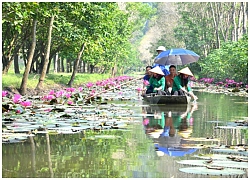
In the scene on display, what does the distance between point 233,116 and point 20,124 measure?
17.7ft

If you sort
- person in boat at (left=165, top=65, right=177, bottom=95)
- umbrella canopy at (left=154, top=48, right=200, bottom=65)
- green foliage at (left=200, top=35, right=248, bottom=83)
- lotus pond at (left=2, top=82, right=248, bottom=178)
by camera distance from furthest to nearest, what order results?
green foliage at (left=200, top=35, right=248, bottom=83) < umbrella canopy at (left=154, top=48, right=200, bottom=65) < person in boat at (left=165, top=65, right=177, bottom=95) < lotus pond at (left=2, top=82, right=248, bottom=178)

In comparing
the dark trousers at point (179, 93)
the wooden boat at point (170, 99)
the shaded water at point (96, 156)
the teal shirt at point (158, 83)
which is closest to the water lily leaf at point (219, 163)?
the shaded water at point (96, 156)

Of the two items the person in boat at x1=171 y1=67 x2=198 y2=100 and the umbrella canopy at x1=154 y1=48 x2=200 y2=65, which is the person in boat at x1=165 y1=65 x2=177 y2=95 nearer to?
the person in boat at x1=171 y1=67 x2=198 y2=100

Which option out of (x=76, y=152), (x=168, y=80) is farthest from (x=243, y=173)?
(x=168, y=80)

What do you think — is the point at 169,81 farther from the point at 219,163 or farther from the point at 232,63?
the point at 232,63

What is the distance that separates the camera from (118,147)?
7.36 meters

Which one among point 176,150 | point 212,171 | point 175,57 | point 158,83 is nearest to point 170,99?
point 158,83

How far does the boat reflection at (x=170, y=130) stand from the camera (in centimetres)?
718

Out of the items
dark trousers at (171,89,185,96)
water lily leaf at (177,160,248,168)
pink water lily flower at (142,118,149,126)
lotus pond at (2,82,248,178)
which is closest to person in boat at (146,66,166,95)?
dark trousers at (171,89,185,96)

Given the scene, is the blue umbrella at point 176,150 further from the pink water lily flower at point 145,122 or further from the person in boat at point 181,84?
the person in boat at point 181,84

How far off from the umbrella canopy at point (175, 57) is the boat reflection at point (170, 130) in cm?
629

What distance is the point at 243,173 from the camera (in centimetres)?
558

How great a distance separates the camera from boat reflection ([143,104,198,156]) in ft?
23.6

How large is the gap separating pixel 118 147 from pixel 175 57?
14.5 m
